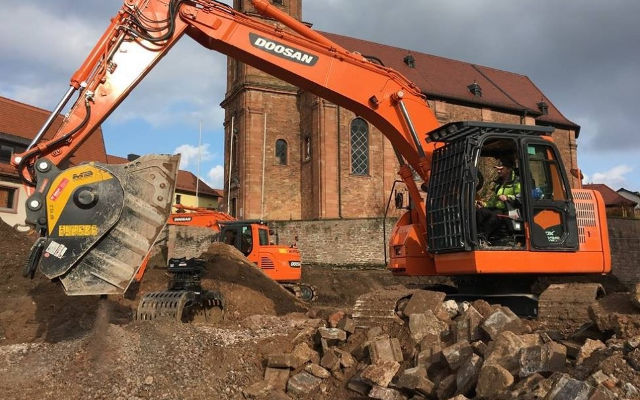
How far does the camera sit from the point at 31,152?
523 cm

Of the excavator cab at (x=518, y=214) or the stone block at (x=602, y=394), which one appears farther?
the excavator cab at (x=518, y=214)

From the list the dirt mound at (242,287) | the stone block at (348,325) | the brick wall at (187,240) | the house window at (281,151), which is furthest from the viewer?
the house window at (281,151)

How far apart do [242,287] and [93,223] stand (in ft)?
16.2

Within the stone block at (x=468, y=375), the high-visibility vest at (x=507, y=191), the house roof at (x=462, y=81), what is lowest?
the stone block at (x=468, y=375)

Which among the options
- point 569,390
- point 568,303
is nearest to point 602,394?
point 569,390

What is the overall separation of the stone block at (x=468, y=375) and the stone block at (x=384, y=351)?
3.12ft

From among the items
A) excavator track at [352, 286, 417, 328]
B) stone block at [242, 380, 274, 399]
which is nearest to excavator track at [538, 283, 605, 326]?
excavator track at [352, 286, 417, 328]

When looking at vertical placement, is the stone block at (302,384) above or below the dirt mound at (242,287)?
below

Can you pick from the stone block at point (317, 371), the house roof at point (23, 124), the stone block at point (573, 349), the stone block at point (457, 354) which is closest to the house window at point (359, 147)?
the house roof at point (23, 124)

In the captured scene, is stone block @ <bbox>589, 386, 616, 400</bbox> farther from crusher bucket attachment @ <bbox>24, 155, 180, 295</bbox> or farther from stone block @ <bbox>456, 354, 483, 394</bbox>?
crusher bucket attachment @ <bbox>24, 155, 180, 295</bbox>

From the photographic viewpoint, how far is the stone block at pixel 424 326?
17.3 feet

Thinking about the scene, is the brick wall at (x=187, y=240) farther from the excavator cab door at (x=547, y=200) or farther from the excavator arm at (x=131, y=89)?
the excavator cab door at (x=547, y=200)

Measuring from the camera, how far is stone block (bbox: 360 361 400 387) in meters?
4.55

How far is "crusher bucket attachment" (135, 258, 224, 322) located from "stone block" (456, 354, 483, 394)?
4.48 m
